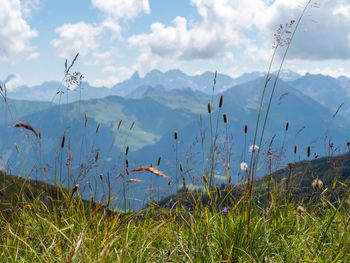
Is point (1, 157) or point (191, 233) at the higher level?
point (1, 157)

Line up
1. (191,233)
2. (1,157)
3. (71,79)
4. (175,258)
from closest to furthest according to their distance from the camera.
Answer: (175,258)
(191,233)
(71,79)
(1,157)

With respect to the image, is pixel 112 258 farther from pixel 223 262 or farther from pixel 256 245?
pixel 256 245

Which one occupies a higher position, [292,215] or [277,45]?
[277,45]

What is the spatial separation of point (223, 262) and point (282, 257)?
63 cm

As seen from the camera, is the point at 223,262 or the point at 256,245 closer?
the point at 223,262

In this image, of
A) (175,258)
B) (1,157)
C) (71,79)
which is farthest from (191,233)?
(1,157)

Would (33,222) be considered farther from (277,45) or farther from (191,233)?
(277,45)

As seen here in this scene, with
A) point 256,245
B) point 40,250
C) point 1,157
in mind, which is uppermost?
point 1,157

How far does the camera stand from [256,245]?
294 cm

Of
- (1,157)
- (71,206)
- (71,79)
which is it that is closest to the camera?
(71,206)

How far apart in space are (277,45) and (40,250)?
302 cm

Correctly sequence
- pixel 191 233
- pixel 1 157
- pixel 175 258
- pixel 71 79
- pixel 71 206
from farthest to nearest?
pixel 1 157 < pixel 71 79 < pixel 71 206 < pixel 191 233 < pixel 175 258

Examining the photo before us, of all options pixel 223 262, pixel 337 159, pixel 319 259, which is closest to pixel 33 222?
pixel 223 262

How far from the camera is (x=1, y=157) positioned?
4.00m
